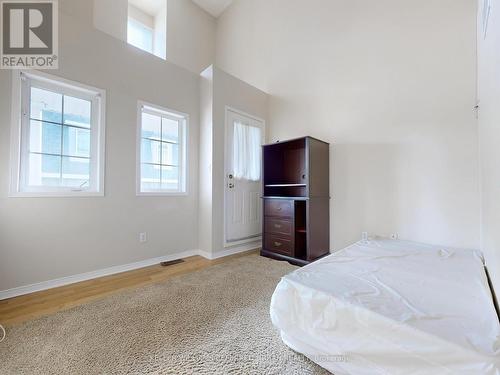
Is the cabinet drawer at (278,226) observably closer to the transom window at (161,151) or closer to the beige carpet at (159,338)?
the beige carpet at (159,338)

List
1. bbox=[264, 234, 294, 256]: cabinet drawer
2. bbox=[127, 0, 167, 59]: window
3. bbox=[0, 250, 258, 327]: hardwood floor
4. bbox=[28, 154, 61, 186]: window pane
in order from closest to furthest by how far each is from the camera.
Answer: bbox=[0, 250, 258, 327]: hardwood floor < bbox=[28, 154, 61, 186]: window pane < bbox=[264, 234, 294, 256]: cabinet drawer < bbox=[127, 0, 167, 59]: window

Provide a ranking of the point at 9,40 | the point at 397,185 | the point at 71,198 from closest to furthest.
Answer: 1. the point at 9,40
2. the point at 71,198
3. the point at 397,185

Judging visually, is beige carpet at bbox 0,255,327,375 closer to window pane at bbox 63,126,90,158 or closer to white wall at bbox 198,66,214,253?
white wall at bbox 198,66,214,253

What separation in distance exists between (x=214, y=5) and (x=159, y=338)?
5.31m

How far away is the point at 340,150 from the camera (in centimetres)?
289

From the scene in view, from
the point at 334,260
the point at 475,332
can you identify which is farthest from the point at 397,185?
the point at 475,332

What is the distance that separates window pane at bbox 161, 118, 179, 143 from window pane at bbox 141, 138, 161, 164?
0.15 meters

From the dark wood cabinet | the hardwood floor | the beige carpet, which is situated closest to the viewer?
the beige carpet

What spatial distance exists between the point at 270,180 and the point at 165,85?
1.93 m

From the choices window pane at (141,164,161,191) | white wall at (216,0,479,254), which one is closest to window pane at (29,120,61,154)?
window pane at (141,164,161,191)

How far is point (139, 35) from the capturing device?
12.5ft

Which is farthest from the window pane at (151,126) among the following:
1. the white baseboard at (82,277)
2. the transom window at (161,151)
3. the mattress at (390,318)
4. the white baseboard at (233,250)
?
the mattress at (390,318)

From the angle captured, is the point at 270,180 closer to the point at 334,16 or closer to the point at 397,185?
the point at 397,185

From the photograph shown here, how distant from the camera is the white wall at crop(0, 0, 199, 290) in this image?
1919 mm
